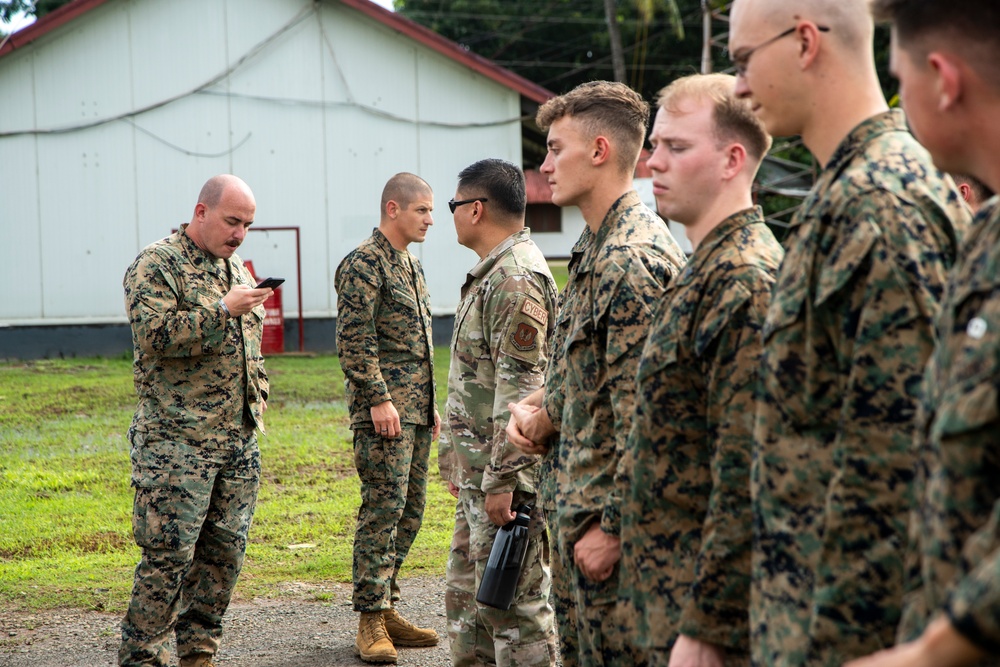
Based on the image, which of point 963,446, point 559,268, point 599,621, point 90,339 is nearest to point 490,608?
point 599,621

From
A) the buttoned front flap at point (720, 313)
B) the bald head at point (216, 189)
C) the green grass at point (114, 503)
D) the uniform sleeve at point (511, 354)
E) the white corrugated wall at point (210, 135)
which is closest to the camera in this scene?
the buttoned front flap at point (720, 313)

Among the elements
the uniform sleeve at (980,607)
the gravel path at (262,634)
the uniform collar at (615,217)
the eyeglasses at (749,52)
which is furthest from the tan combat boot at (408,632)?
the uniform sleeve at (980,607)


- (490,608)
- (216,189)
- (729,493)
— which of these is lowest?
(490,608)

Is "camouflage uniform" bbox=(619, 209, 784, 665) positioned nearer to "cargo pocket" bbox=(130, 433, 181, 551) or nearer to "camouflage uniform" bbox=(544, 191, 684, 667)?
"camouflage uniform" bbox=(544, 191, 684, 667)

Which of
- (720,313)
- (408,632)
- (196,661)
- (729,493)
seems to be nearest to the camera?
(729,493)

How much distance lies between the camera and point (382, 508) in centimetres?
561

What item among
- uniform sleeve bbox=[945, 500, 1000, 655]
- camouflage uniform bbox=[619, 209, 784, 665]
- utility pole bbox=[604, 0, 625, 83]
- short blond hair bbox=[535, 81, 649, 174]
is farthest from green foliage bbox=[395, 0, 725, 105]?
uniform sleeve bbox=[945, 500, 1000, 655]

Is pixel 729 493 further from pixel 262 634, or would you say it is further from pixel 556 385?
pixel 262 634

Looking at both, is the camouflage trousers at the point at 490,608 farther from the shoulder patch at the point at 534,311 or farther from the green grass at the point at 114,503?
the green grass at the point at 114,503

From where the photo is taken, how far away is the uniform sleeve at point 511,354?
411 centimetres

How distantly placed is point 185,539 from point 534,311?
1.92 meters

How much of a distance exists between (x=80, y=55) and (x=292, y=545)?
43.6 feet

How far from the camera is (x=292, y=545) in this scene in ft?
23.0

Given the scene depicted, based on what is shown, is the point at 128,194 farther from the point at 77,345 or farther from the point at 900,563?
the point at 900,563
